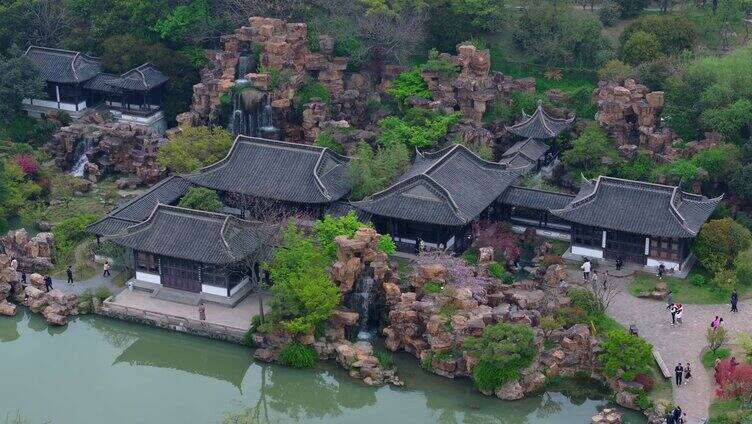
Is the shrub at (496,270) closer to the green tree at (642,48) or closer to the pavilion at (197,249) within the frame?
the pavilion at (197,249)

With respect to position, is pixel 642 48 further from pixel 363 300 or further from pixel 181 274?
pixel 181 274

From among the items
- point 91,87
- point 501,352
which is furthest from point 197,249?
point 91,87

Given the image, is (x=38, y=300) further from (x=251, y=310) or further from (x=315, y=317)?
(x=315, y=317)

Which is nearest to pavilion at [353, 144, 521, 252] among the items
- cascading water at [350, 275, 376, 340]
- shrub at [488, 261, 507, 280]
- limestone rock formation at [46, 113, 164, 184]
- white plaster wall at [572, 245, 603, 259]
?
shrub at [488, 261, 507, 280]

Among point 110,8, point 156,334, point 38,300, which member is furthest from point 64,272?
point 110,8

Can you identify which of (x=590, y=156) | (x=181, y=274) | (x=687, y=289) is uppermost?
(x=590, y=156)
